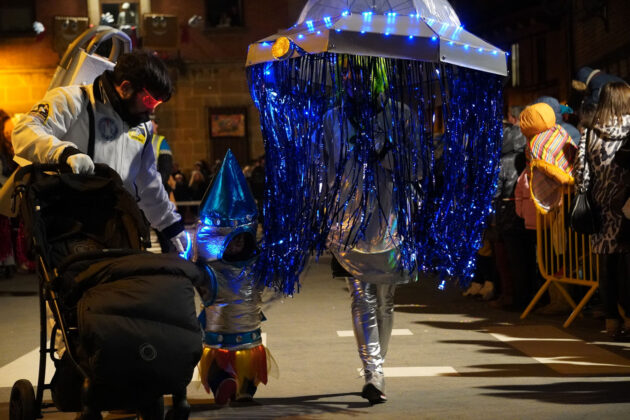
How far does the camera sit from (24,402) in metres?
4.73

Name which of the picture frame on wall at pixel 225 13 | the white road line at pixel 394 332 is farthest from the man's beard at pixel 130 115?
the picture frame on wall at pixel 225 13

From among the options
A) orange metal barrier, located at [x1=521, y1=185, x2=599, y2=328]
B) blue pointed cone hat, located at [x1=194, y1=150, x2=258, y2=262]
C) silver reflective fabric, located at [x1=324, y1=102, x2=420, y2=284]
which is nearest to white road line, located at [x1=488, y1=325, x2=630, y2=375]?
orange metal barrier, located at [x1=521, y1=185, x2=599, y2=328]

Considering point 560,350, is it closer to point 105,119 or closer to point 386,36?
point 386,36

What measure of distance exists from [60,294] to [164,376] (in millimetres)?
586

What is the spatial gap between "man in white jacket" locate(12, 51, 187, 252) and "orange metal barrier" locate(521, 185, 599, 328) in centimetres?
445

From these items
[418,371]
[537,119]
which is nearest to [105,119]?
[418,371]

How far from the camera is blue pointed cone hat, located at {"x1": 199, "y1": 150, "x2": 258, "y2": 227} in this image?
18.8ft

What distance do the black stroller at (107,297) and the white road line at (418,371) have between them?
247 cm

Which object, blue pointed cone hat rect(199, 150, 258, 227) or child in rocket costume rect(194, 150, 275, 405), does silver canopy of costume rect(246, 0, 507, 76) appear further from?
child in rocket costume rect(194, 150, 275, 405)

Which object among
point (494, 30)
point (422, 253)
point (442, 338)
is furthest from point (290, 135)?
point (494, 30)

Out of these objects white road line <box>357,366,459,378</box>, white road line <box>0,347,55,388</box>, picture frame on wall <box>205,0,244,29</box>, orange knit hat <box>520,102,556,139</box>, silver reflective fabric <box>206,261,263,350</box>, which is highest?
picture frame on wall <box>205,0,244,29</box>

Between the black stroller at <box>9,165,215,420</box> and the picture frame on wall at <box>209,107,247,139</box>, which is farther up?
the picture frame on wall at <box>209,107,247,139</box>

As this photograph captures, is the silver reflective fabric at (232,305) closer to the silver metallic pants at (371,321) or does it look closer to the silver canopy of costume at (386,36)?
the silver metallic pants at (371,321)

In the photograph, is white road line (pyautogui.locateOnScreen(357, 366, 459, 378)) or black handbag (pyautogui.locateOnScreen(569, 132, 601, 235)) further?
black handbag (pyautogui.locateOnScreen(569, 132, 601, 235))
